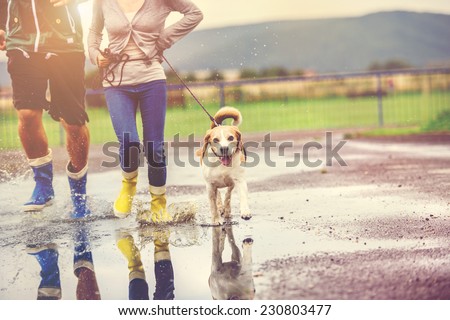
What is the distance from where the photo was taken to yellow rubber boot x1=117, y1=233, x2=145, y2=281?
4570 mm

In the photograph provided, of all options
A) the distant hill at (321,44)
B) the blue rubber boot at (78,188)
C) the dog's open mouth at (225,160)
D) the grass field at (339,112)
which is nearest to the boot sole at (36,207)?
the blue rubber boot at (78,188)

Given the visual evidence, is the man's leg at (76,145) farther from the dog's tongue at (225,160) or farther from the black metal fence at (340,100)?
the black metal fence at (340,100)

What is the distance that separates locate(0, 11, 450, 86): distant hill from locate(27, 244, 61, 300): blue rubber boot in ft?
5.84

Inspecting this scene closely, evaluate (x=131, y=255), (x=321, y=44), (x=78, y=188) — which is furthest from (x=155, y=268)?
(x=321, y=44)

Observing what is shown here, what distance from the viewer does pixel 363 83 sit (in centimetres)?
1334

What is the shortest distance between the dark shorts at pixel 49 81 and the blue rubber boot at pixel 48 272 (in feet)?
5.27

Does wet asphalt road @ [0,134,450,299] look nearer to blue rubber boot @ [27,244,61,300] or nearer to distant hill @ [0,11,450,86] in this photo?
blue rubber boot @ [27,244,61,300]

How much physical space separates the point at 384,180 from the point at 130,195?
2.79 m

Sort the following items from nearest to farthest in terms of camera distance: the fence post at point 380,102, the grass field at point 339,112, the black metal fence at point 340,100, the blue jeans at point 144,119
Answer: the blue jeans at point 144,119 < the black metal fence at point 340,100 < the grass field at point 339,112 < the fence post at point 380,102

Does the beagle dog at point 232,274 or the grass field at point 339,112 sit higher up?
the grass field at point 339,112

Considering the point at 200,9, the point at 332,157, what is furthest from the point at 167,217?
the point at 332,157

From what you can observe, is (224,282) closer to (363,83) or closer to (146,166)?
(146,166)

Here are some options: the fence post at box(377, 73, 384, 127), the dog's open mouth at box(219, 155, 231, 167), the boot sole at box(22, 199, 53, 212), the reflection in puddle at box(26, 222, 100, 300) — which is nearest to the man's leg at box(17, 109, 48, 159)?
the boot sole at box(22, 199, 53, 212)

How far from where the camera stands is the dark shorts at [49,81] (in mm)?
6340
